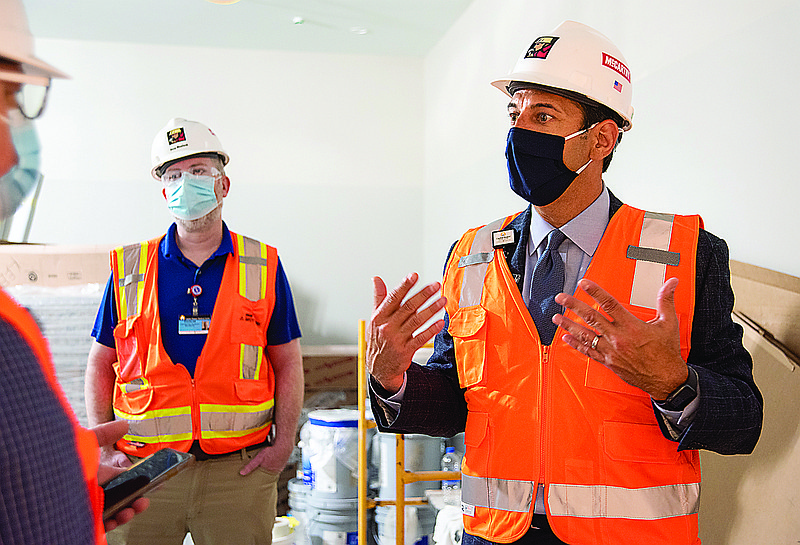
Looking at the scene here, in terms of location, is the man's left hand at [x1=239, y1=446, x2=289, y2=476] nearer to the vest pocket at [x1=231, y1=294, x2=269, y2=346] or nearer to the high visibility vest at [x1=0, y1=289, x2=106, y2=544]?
the vest pocket at [x1=231, y1=294, x2=269, y2=346]

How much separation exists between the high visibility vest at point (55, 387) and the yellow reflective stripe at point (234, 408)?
1.54 metres

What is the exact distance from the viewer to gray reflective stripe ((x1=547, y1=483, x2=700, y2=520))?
141 cm

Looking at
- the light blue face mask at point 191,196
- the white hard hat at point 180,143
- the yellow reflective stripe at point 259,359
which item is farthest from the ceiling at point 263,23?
the yellow reflective stripe at point 259,359

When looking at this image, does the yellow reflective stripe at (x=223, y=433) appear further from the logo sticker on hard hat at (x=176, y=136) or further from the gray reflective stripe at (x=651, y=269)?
the gray reflective stripe at (x=651, y=269)

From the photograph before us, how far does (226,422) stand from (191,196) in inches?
36.3

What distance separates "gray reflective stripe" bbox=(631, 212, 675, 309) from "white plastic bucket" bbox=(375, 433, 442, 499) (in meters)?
2.54

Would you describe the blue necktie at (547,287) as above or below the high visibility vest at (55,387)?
above

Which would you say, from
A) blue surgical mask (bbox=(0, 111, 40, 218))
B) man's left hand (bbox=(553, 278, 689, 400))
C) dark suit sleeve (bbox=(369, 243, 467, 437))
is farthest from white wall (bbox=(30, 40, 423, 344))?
blue surgical mask (bbox=(0, 111, 40, 218))

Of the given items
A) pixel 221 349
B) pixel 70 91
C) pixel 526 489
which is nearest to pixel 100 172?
pixel 70 91

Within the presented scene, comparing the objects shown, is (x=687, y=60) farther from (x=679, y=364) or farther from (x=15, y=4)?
(x=15, y=4)

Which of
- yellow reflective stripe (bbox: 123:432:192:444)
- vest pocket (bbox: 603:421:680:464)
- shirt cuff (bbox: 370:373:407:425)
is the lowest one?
yellow reflective stripe (bbox: 123:432:192:444)

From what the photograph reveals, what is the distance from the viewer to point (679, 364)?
4.24 feet

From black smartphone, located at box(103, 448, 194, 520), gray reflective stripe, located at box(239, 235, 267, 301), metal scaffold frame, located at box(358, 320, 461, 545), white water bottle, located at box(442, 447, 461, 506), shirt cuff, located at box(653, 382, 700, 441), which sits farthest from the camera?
white water bottle, located at box(442, 447, 461, 506)

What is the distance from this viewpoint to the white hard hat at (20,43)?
758 millimetres
